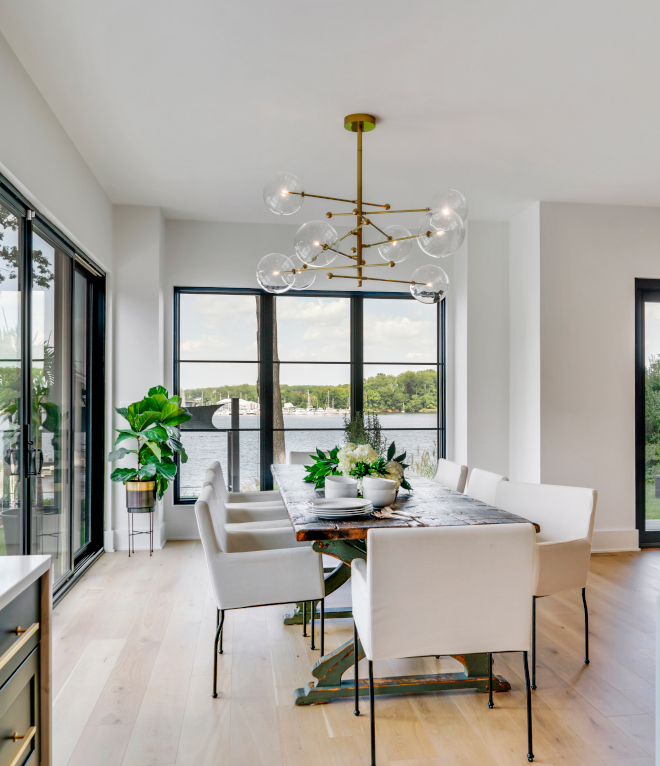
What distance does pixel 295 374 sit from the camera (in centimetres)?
570

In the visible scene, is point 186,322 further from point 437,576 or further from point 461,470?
point 437,576

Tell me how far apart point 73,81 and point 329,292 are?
3078 millimetres

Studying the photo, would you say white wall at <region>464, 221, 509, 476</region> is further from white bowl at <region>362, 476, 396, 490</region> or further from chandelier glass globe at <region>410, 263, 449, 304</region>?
white bowl at <region>362, 476, 396, 490</region>

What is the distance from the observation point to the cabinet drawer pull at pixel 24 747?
56.8 inches

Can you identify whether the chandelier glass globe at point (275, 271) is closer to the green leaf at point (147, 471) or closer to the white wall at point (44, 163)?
the white wall at point (44, 163)

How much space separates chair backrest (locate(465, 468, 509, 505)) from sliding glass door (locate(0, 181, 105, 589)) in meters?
2.49

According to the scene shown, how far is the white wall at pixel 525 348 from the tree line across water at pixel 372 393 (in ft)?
2.70

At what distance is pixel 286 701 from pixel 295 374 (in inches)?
139

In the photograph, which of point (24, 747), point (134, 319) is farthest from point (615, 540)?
point (24, 747)

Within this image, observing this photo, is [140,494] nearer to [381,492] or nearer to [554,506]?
[381,492]

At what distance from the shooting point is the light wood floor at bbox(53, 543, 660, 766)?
2.11 metres

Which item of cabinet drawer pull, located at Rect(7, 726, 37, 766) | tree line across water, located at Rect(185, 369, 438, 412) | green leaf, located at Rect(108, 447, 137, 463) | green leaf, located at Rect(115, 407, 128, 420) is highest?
tree line across water, located at Rect(185, 369, 438, 412)

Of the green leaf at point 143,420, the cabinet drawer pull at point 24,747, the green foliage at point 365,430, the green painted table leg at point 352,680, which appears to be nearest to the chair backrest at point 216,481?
the green painted table leg at point 352,680

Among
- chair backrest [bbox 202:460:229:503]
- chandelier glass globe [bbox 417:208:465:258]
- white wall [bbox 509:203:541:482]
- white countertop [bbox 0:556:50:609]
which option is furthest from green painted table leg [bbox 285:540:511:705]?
white wall [bbox 509:203:541:482]
